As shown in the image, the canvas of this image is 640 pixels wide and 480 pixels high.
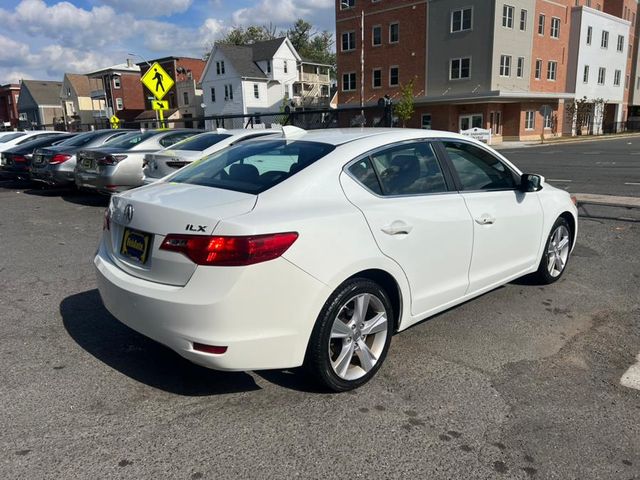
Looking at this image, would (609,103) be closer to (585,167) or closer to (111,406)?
(585,167)

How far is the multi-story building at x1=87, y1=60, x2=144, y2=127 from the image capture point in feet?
222

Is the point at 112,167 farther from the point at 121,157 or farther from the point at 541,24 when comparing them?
the point at 541,24

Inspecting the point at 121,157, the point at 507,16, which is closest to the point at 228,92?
the point at 507,16

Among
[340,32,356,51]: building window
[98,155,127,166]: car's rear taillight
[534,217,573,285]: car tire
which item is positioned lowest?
[534,217,573,285]: car tire

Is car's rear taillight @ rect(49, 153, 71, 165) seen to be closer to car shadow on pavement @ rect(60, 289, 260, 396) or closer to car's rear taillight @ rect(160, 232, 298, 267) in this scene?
car shadow on pavement @ rect(60, 289, 260, 396)

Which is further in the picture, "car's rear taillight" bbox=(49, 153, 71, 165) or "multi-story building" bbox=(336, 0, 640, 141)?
"multi-story building" bbox=(336, 0, 640, 141)

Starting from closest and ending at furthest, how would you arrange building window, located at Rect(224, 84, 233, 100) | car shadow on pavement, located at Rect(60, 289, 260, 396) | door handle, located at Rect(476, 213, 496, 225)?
car shadow on pavement, located at Rect(60, 289, 260, 396) → door handle, located at Rect(476, 213, 496, 225) → building window, located at Rect(224, 84, 233, 100)

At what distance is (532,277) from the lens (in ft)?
17.6

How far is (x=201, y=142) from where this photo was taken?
30.6ft

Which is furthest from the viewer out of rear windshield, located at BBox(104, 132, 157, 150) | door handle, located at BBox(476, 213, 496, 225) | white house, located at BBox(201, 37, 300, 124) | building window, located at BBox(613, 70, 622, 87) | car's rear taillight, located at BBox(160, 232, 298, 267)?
white house, located at BBox(201, 37, 300, 124)

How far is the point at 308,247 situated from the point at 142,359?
1676 mm

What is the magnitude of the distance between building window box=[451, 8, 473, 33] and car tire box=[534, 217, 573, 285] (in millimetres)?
36993

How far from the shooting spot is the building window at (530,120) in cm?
4094

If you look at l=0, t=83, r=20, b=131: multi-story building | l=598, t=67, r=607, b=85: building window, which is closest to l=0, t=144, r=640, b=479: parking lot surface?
l=598, t=67, r=607, b=85: building window
